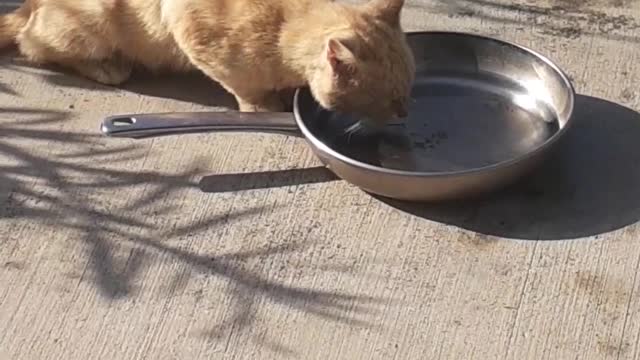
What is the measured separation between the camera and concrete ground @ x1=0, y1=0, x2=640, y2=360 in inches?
110

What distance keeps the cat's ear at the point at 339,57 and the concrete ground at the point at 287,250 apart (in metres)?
0.33

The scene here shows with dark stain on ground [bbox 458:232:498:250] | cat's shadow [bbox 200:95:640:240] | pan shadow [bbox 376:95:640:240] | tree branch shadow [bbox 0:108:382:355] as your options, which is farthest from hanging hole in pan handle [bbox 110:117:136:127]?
dark stain on ground [bbox 458:232:498:250]

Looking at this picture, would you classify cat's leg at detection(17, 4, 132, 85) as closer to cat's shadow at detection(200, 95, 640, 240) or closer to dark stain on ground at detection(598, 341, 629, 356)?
cat's shadow at detection(200, 95, 640, 240)

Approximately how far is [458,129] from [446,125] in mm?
43

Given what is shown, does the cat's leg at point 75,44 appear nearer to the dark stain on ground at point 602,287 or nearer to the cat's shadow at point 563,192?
the cat's shadow at point 563,192

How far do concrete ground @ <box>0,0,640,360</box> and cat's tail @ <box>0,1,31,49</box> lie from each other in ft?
0.88

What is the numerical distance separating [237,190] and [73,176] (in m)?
0.49

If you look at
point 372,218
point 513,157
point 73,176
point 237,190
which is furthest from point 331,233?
point 73,176

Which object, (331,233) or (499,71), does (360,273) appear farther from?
(499,71)

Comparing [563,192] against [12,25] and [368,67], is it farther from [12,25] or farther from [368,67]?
[12,25]

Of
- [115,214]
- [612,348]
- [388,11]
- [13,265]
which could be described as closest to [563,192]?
[612,348]

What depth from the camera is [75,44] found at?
3697mm

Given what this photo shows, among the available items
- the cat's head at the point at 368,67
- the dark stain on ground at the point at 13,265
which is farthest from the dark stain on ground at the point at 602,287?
the dark stain on ground at the point at 13,265

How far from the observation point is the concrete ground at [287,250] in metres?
2.80
